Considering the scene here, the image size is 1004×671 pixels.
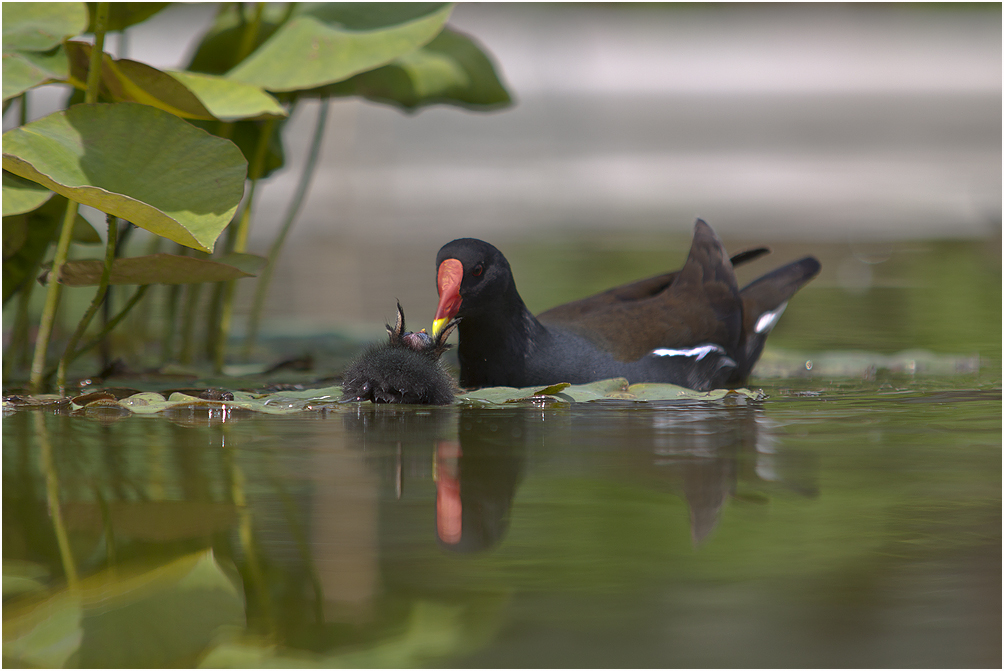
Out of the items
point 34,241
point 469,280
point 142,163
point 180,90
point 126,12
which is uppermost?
point 126,12

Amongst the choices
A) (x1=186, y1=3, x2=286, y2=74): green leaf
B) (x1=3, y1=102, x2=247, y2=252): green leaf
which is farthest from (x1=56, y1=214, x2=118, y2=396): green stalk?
(x1=186, y1=3, x2=286, y2=74): green leaf

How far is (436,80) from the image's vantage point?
3.79 m

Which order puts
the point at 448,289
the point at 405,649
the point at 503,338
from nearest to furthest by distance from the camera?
the point at 405,649
the point at 448,289
the point at 503,338

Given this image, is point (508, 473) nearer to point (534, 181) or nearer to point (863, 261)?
point (863, 261)

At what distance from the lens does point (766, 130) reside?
15180mm

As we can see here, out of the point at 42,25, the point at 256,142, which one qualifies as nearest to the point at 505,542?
the point at 42,25

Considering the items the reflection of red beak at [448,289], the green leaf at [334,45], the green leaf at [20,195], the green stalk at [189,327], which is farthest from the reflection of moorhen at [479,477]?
the green stalk at [189,327]

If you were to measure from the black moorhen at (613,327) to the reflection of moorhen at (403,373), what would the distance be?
3.3 inches

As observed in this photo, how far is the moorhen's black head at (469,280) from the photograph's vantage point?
9.80ft

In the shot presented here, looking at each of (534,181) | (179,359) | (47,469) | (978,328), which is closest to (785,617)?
(47,469)

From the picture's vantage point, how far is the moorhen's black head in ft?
9.80

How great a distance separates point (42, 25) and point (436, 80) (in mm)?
1324

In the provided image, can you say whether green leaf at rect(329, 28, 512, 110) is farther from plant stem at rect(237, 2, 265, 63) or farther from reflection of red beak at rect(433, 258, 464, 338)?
reflection of red beak at rect(433, 258, 464, 338)

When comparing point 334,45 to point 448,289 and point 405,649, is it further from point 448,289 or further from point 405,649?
point 405,649
